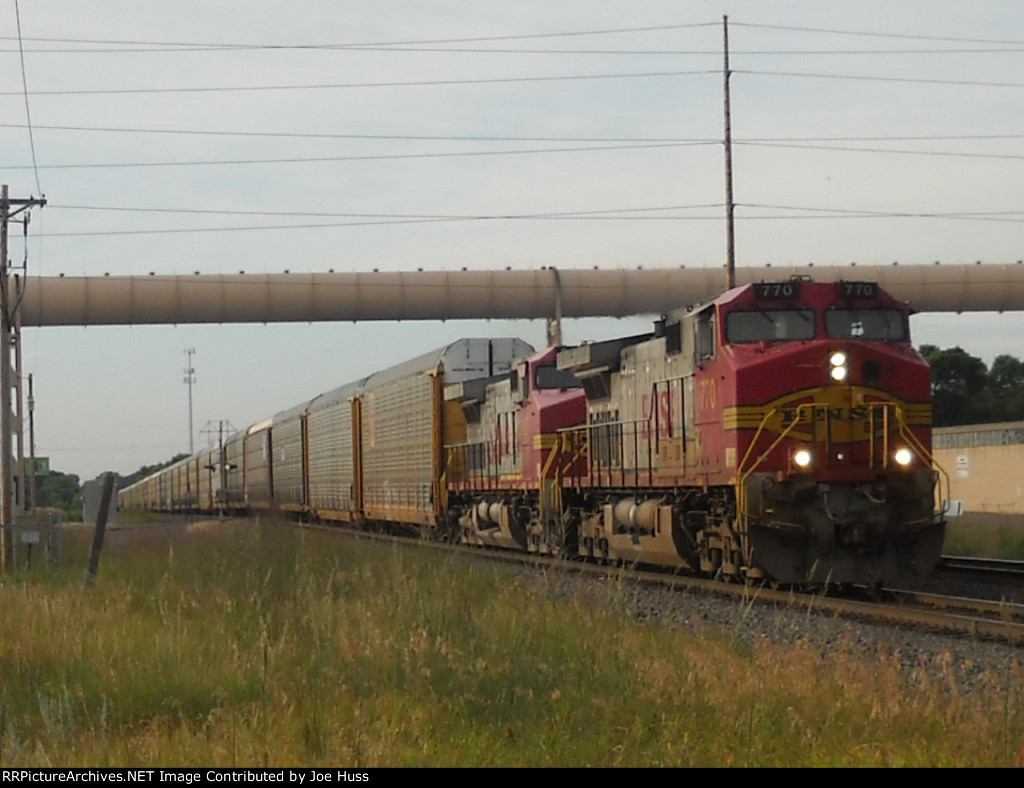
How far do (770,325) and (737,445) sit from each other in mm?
1452

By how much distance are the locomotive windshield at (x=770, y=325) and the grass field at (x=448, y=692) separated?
4.61m

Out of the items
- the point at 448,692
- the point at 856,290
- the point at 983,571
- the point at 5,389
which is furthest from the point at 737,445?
the point at 5,389

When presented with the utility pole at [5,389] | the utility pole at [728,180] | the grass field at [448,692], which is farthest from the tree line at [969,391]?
the grass field at [448,692]

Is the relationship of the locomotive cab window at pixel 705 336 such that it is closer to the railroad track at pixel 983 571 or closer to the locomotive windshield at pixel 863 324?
the locomotive windshield at pixel 863 324

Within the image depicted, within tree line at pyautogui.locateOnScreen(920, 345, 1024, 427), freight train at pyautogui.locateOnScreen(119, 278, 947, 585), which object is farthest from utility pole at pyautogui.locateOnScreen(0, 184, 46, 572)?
tree line at pyautogui.locateOnScreen(920, 345, 1024, 427)

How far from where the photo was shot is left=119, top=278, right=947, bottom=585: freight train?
15.6 metres

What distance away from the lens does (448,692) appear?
8.59 m

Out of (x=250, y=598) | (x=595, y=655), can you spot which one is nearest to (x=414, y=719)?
(x=595, y=655)

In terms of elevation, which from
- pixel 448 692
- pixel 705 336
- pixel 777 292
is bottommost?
pixel 448 692

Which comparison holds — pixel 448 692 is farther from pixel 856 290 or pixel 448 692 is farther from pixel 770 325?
pixel 856 290

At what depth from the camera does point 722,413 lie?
1609 centimetres

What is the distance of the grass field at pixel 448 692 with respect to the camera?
7.09m

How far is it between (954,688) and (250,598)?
19.6 feet

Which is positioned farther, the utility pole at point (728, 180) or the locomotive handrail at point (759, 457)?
the utility pole at point (728, 180)
